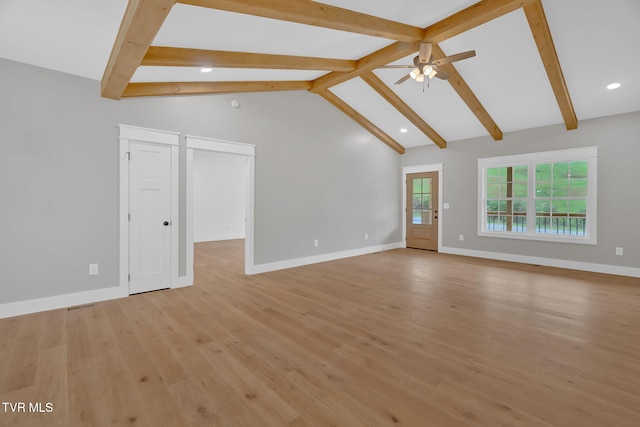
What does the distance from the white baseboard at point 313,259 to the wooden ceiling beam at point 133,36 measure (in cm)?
323

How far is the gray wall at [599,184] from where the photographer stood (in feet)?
16.0

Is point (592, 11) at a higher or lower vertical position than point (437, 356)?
higher

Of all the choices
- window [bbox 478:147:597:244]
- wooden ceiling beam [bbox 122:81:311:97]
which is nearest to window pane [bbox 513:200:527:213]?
window [bbox 478:147:597:244]

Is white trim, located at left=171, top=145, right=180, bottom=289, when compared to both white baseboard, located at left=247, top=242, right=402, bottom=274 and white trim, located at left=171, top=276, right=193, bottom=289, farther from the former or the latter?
white baseboard, located at left=247, top=242, right=402, bottom=274

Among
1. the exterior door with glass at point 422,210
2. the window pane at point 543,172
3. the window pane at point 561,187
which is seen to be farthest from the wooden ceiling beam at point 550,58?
the exterior door with glass at point 422,210

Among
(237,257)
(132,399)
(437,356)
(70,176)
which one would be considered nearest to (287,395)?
(132,399)

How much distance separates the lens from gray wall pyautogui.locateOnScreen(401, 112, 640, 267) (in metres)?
4.89

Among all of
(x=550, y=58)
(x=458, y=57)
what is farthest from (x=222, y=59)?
(x=550, y=58)

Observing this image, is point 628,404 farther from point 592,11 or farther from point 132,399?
point 592,11

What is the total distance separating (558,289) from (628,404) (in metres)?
2.79

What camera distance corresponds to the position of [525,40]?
12.6ft

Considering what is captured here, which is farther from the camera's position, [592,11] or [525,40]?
[525,40]

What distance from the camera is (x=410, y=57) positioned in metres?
4.55

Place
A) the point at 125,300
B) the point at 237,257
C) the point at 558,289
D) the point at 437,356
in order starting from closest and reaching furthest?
Result: the point at 437,356 < the point at 125,300 < the point at 558,289 < the point at 237,257
